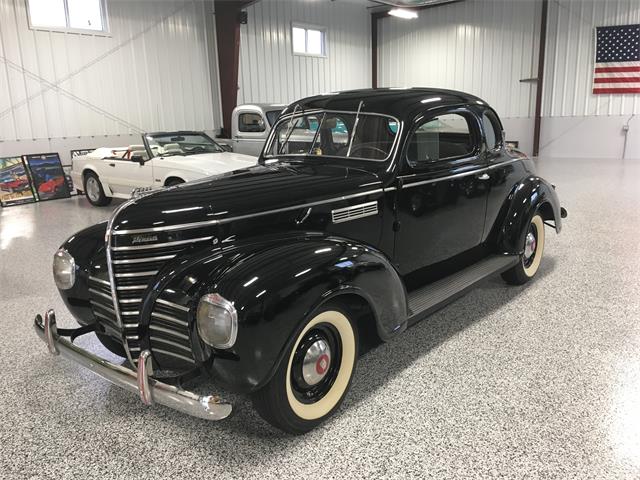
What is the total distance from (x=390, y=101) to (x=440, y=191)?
27.6 inches

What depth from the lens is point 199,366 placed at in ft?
7.14

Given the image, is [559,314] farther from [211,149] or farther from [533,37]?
[533,37]

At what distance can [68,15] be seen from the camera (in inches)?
420

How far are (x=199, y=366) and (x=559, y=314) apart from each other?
284cm

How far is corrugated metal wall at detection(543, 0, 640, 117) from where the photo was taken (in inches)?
531

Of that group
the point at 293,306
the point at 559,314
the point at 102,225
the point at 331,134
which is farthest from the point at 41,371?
the point at 559,314

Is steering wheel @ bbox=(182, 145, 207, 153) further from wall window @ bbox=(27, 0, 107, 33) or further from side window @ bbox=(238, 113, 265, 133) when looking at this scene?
wall window @ bbox=(27, 0, 107, 33)

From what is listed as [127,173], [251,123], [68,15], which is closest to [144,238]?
[127,173]

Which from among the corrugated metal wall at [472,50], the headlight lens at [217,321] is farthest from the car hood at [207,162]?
the corrugated metal wall at [472,50]

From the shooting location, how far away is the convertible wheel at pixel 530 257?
4.29 meters

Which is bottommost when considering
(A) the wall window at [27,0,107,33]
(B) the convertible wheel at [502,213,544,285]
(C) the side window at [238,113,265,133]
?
(B) the convertible wheel at [502,213,544,285]

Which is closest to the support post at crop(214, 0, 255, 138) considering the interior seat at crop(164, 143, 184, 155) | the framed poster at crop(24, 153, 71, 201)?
the framed poster at crop(24, 153, 71, 201)

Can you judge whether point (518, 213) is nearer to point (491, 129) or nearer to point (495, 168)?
point (495, 168)

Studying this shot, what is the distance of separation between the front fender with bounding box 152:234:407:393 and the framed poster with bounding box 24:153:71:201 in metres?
9.43
